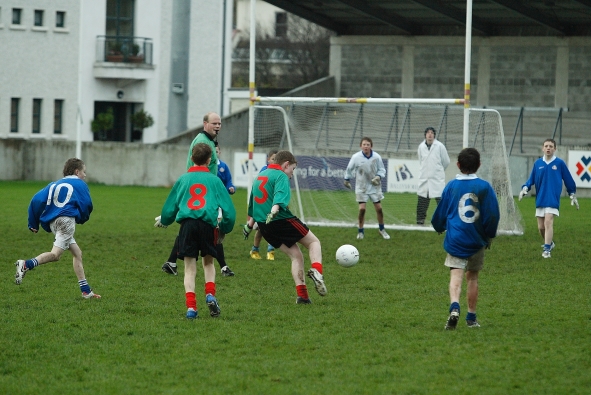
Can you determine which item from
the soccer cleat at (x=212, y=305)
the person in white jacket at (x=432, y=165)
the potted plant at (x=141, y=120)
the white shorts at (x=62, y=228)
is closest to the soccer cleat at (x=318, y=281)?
the soccer cleat at (x=212, y=305)

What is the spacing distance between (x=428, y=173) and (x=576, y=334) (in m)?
9.63

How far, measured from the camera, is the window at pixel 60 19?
1497 inches

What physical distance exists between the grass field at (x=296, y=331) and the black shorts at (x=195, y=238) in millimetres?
637

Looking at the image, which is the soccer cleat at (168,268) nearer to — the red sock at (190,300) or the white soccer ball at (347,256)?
the white soccer ball at (347,256)

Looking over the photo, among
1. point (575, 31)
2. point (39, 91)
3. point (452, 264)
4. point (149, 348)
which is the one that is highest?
point (575, 31)

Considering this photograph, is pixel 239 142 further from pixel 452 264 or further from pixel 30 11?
pixel 452 264

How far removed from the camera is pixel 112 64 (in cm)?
3853

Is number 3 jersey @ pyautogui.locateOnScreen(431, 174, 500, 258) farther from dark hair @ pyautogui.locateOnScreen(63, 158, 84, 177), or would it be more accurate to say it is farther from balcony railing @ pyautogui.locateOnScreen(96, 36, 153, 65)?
balcony railing @ pyautogui.locateOnScreen(96, 36, 153, 65)

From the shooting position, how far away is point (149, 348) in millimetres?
7648

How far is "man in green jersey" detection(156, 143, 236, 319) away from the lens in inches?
344

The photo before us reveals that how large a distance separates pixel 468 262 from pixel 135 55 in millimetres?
32894

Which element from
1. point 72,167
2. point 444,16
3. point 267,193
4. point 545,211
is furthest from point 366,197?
point 444,16

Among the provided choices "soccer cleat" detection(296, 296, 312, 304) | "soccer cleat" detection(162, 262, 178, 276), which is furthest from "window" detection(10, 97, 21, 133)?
"soccer cleat" detection(296, 296, 312, 304)

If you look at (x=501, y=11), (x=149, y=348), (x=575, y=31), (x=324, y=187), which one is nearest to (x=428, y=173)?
(x=324, y=187)
